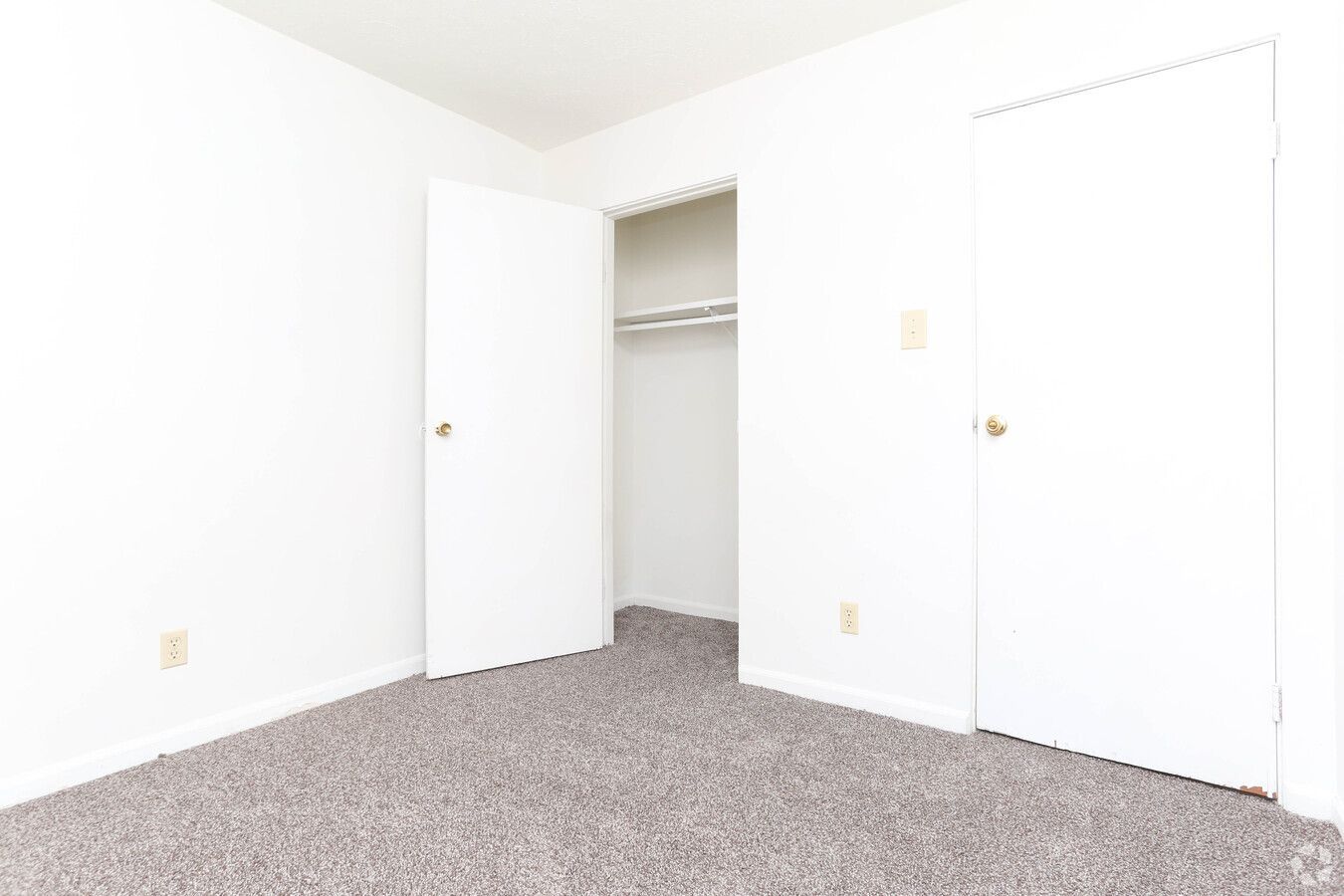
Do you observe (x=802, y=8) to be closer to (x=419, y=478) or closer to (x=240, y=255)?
(x=240, y=255)

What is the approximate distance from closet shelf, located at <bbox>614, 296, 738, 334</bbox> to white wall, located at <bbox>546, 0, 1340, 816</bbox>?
0.59 m

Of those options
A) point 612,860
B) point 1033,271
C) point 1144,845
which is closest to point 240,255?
point 612,860

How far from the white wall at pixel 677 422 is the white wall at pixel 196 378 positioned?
4.31 feet

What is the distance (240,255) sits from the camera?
2.28 metres

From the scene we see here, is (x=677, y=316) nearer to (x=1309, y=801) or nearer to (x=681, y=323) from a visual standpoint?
(x=681, y=323)

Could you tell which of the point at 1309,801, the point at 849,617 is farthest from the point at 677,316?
the point at 1309,801

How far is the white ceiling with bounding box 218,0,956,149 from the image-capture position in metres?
2.21

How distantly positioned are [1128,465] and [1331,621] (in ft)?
1.79

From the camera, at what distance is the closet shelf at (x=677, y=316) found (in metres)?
3.28

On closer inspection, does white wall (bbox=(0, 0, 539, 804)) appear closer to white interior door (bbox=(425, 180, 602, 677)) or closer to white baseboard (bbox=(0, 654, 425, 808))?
white baseboard (bbox=(0, 654, 425, 808))

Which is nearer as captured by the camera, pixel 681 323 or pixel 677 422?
→ pixel 681 323

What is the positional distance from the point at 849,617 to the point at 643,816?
3.43 feet

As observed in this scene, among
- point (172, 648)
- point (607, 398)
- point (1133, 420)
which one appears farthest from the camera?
point (607, 398)

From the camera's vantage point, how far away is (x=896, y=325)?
231 centimetres
